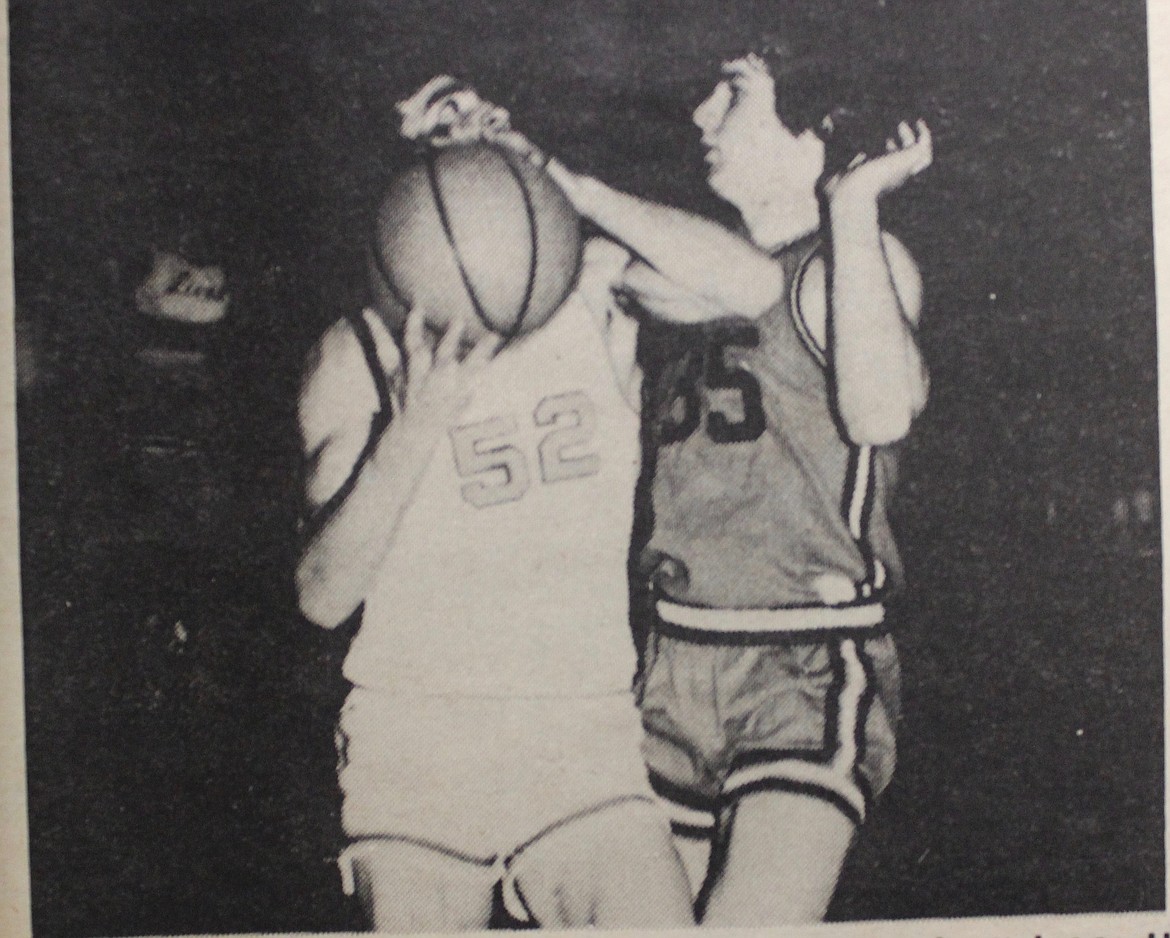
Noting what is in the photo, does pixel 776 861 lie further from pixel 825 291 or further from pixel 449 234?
pixel 449 234

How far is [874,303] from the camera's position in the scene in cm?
116

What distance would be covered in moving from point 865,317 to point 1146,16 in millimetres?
488

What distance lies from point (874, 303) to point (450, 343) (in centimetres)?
49

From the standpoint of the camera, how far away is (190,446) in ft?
3.81

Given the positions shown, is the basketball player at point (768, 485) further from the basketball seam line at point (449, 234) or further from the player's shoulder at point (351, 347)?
the player's shoulder at point (351, 347)

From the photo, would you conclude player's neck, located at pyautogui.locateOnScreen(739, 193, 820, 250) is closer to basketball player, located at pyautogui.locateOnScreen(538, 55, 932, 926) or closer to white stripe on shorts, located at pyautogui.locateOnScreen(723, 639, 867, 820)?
basketball player, located at pyautogui.locateOnScreen(538, 55, 932, 926)

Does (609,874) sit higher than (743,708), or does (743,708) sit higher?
(743,708)

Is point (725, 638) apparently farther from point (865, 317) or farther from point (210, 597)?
point (210, 597)

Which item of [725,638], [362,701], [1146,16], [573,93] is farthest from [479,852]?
[1146,16]

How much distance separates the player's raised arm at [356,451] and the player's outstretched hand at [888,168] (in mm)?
451

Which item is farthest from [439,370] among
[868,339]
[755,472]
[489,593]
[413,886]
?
[413,886]

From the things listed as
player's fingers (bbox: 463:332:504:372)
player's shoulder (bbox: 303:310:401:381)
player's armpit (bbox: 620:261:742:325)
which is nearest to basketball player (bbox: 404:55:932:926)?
player's armpit (bbox: 620:261:742:325)

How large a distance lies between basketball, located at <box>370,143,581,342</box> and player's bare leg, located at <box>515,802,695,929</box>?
0.58m

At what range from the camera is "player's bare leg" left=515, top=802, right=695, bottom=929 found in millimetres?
1159
